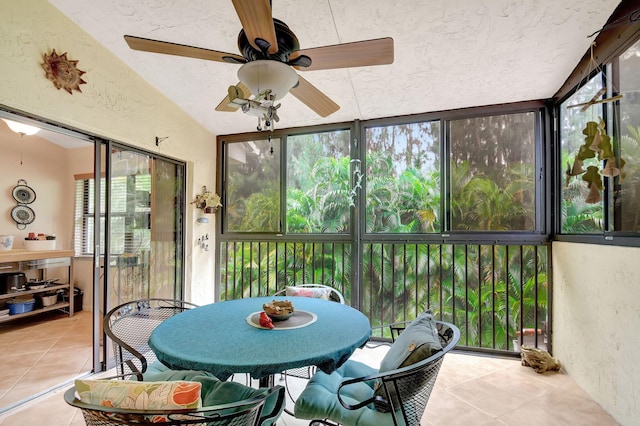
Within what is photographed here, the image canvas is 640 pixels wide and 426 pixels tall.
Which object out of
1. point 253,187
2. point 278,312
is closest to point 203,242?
point 253,187

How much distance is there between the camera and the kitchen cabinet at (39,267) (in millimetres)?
3807

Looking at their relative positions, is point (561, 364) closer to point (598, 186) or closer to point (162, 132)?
point (598, 186)

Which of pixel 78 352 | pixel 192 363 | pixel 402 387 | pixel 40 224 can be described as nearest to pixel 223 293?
pixel 78 352

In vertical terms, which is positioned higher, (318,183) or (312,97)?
(312,97)

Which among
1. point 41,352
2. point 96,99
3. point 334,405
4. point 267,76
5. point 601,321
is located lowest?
point 41,352

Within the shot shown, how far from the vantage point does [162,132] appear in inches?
130

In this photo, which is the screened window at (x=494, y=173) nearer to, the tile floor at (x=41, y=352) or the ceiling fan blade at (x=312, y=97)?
the ceiling fan blade at (x=312, y=97)

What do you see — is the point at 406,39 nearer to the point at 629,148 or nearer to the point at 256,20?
the point at 256,20

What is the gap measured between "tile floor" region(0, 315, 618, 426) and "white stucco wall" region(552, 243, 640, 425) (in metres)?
→ 0.16

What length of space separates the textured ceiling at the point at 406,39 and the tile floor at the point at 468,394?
2469 millimetres

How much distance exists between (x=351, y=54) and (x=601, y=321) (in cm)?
249

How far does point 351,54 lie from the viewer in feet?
5.21

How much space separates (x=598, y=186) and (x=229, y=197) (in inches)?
143

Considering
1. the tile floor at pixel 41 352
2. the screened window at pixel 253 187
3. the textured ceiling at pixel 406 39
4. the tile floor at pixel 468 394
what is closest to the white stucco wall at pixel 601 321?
the tile floor at pixel 468 394
